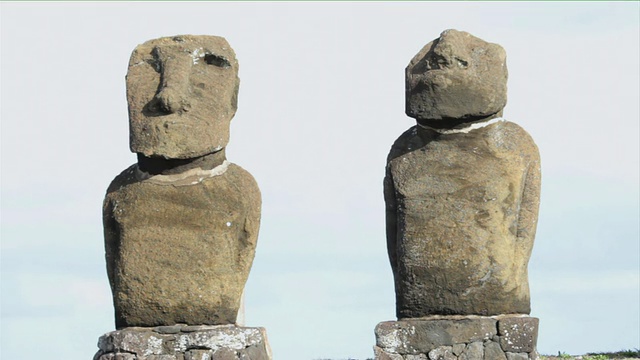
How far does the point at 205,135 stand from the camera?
Result: 14.7 m


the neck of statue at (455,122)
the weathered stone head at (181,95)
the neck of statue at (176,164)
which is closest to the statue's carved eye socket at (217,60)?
the weathered stone head at (181,95)

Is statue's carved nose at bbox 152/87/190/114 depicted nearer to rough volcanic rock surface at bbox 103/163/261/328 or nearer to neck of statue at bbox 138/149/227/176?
neck of statue at bbox 138/149/227/176

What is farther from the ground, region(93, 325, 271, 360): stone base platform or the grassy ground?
region(93, 325, 271, 360): stone base platform

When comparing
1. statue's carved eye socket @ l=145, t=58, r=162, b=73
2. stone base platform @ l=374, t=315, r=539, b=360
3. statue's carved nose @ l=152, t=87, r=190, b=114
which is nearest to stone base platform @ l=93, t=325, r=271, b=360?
stone base platform @ l=374, t=315, r=539, b=360

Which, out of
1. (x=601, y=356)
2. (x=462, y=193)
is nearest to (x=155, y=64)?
(x=462, y=193)

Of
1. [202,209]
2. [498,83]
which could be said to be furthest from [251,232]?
[498,83]

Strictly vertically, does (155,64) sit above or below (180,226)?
above

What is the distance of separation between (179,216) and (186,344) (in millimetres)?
1101

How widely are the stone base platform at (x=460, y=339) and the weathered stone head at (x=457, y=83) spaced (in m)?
1.80

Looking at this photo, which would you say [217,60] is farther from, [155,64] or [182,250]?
[182,250]

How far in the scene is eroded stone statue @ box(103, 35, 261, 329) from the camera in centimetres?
1462

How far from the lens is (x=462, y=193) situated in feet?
49.1

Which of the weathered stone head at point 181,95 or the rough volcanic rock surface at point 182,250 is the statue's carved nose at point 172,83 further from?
the rough volcanic rock surface at point 182,250

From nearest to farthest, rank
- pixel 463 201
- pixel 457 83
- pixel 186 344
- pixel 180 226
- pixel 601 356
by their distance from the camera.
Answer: pixel 186 344, pixel 180 226, pixel 463 201, pixel 457 83, pixel 601 356
